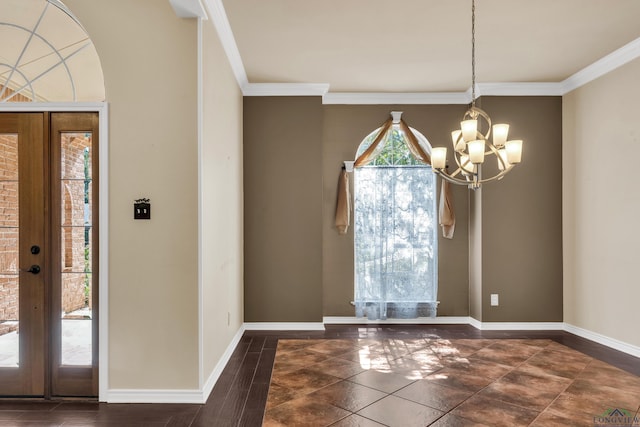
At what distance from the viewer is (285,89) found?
5078 mm

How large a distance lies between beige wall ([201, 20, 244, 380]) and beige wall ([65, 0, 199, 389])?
0.14 m

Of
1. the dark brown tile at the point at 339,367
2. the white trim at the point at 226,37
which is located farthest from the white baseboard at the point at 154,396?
the white trim at the point at 226,37

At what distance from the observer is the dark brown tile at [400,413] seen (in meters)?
2.65

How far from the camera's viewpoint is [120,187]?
2.93 metres

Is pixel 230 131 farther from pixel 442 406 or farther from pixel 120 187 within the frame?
pixel 442 406

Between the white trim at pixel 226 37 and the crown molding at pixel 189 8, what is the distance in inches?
8.2

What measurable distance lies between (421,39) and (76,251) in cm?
343

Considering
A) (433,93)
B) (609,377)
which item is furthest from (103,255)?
(433,93)

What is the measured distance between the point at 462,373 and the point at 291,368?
4.80 feet

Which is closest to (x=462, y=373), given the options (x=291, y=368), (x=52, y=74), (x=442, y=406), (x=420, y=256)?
(x=442, y=406)

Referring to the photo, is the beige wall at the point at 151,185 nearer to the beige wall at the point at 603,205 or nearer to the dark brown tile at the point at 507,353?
the dark brown tile at the point at 507,353

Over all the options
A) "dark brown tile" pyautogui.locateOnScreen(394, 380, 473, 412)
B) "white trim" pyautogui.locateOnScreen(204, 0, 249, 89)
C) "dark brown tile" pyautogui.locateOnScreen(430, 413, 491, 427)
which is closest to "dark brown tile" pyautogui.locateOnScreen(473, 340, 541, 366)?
"dark brown tile" pyautogui.locateOnScreen(394, 380, 473, 412)

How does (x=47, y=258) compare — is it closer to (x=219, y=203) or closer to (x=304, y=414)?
(x=219, y=203)

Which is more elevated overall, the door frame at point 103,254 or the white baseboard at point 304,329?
the door frame at point 103,254
